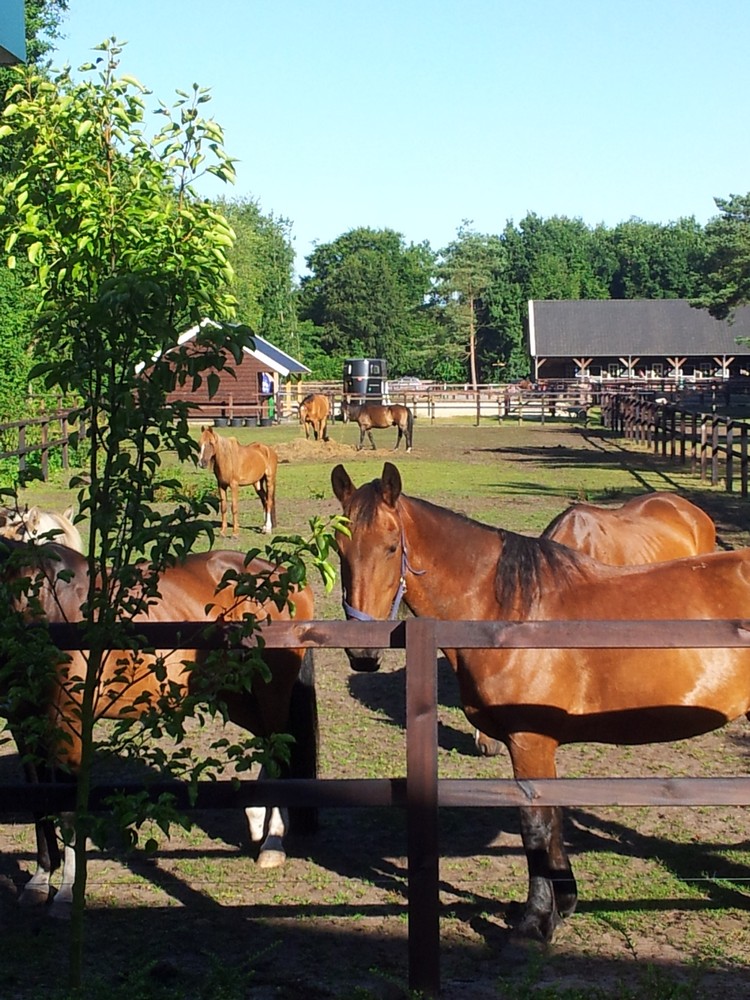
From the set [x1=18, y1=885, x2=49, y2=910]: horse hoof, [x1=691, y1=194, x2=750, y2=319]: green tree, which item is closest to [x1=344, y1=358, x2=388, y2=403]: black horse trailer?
[x1=691, y1=194, x2=750, y2=319]: green tree

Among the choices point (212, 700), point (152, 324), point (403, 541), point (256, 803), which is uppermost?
point (152, 324)

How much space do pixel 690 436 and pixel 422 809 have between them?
28.4 m

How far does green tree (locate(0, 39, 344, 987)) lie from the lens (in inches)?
146

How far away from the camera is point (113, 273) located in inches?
150

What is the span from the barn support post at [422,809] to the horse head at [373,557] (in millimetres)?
617

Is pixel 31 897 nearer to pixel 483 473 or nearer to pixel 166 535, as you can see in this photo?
pixel 166 535

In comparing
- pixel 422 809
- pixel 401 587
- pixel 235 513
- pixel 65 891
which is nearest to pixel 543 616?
pixel 401 587

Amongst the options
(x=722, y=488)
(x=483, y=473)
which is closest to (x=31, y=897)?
(x=722, y=488)

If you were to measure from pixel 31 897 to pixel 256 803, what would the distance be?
68.4 inches

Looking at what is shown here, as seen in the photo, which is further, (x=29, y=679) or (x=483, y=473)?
(x=483, y=473)

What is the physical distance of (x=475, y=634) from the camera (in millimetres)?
4145

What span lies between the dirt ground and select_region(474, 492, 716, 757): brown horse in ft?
5.18

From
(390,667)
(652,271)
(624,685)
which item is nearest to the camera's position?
(624,685)

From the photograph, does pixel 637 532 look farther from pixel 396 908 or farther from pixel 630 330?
pixel 630 330
